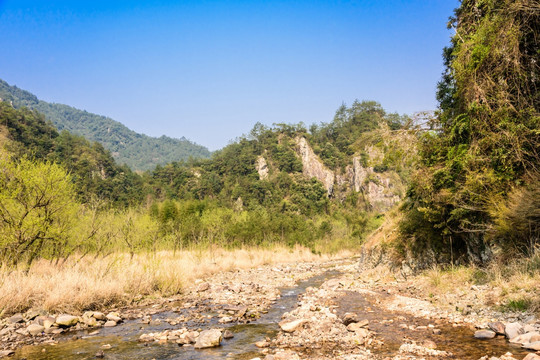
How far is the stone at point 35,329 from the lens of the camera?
32.4 ft

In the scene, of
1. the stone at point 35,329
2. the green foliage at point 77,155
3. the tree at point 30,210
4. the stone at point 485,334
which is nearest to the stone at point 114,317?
the stone at point 35,329

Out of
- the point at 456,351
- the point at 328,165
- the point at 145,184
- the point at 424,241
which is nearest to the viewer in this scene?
the point at 456,351

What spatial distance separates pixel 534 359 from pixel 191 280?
1884cm

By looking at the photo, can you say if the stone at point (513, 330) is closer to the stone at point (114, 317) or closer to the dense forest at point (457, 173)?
the dense forest at point (457, 173)

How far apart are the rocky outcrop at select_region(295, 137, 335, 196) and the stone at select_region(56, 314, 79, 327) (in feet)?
390

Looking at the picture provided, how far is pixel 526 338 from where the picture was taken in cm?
730

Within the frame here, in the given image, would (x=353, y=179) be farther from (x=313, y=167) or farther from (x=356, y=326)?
(x=356, y=326)

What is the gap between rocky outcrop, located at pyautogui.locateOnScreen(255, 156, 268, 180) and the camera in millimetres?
125644

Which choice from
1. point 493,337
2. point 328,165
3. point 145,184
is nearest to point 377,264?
point 493,337

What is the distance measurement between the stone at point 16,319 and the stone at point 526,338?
45.3 ft

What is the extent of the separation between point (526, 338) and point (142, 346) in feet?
30.3

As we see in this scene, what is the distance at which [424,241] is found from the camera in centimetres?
1708

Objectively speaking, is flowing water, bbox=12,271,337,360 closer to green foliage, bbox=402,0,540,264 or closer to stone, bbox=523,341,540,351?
stone, bbox=523,341,540,351

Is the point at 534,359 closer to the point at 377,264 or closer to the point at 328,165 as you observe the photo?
the point at 377,264
